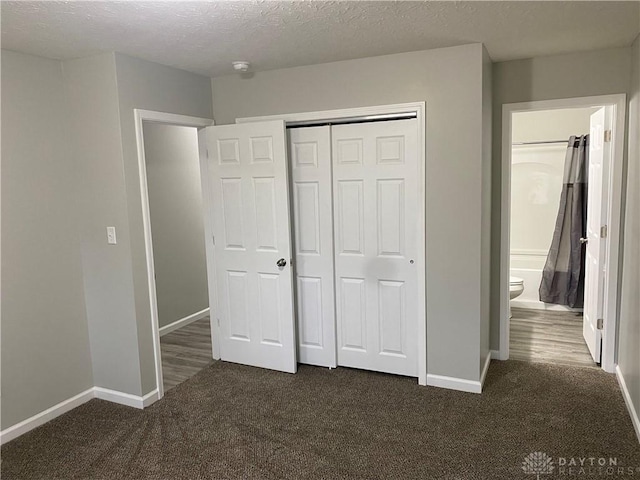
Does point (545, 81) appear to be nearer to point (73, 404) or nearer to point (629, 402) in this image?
point (629, 402)

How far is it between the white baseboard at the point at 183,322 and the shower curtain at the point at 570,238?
379 centimetres

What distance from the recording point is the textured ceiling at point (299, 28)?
7.32ft

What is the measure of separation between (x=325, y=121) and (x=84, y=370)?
2471mm

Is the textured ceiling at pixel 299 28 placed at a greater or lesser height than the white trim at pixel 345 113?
greater

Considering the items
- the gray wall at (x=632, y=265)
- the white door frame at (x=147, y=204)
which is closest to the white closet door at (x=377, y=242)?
the white door frame at (x=147, y=204)

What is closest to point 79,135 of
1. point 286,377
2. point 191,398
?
point 191,398

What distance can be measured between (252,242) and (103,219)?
3.54ft

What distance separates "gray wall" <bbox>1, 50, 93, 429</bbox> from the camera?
9.22 feet

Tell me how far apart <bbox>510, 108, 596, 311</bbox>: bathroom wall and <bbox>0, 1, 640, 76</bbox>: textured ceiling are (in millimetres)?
2321

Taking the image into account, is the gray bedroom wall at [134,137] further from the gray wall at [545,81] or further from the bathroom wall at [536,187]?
the bathroom wall at [536,187]

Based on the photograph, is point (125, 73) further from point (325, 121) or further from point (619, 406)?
point (619, 406)

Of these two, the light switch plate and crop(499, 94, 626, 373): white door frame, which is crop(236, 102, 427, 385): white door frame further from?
the light switch plate

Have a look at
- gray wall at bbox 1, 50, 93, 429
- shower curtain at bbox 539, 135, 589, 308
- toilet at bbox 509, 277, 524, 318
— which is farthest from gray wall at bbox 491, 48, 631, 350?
gray wall at bbox 1, 50, 93, 429

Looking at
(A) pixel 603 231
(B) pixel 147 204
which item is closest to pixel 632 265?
(A) pixel 603 231
